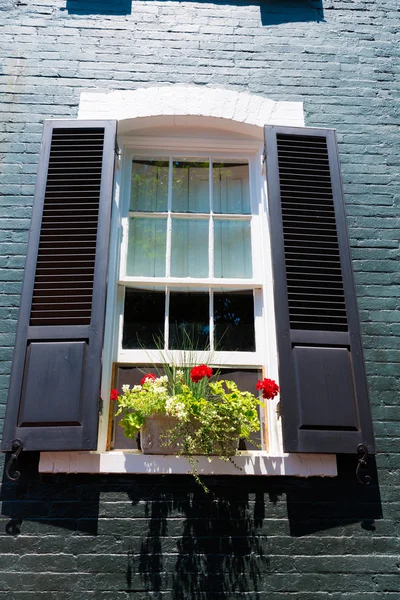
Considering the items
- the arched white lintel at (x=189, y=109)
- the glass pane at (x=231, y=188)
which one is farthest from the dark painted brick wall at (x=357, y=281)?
the glass pane at (x=231, y=188)

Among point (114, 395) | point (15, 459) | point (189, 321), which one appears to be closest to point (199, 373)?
point (114, 395)

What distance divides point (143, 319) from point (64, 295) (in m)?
0.52

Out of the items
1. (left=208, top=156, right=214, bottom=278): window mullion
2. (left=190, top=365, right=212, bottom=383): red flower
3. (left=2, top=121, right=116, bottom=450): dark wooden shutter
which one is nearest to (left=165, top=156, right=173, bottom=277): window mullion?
(left=208, top=156, right=214, bottom=278): window mullion

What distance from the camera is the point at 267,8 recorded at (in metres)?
4.42

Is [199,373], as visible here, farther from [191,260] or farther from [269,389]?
[191,260]

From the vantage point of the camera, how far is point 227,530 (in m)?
2.65

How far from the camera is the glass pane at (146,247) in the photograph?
3508mm

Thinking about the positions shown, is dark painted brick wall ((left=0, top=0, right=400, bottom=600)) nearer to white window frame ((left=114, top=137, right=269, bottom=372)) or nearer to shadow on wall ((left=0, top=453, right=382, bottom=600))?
shadow on wall ((left=0, top=453, right=382, bottom=600))

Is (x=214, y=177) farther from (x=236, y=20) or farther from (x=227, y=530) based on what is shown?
(x=227, y=530)

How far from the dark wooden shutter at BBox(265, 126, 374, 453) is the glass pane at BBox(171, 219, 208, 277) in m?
0.53

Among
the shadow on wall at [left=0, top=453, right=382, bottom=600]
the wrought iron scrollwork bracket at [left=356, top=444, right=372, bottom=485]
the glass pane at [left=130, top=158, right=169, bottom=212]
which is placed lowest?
the shadow on wall at [left=0, top=453, right=382, bottom=600]

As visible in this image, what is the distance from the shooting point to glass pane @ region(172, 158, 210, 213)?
378cm

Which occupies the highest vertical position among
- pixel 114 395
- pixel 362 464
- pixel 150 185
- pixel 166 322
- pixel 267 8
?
A: pixel 267 8

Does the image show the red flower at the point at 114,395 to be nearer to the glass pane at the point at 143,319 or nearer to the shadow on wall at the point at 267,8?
the glass pane at the point at 143,319
